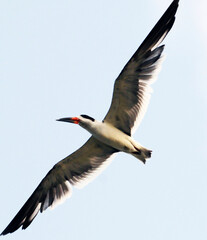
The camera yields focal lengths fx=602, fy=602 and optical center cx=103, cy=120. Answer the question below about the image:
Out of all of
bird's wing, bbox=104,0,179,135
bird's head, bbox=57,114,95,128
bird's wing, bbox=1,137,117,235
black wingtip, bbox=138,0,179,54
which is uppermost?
black wingtip, bbox=138,0,179,54

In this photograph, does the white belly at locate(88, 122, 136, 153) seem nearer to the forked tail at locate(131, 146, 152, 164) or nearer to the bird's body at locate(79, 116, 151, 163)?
the bird's body at locate(79, 116, 151, 163)

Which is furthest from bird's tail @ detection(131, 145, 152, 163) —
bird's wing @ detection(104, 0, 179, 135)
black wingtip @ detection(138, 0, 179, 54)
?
black wingtip @ detection(138, 0, 179, 54)

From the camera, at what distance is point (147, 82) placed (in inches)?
566

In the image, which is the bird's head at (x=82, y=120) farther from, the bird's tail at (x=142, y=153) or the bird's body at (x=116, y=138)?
the bird's tail at (x=142, y=153)

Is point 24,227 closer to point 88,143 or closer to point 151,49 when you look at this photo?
point 88,143

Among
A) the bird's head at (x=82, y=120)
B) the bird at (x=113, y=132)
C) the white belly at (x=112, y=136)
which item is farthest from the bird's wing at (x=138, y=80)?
the bird's head at (x=82, y=120)

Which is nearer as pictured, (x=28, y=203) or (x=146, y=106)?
(x=146, y=106)

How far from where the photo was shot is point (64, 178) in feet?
52.1

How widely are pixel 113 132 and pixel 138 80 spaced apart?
142 centimetres

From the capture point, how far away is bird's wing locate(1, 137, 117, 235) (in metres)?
15.5

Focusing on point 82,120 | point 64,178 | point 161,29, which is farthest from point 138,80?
point 64,178

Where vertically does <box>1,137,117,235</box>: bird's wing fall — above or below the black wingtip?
below

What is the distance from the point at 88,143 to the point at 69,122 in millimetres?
910

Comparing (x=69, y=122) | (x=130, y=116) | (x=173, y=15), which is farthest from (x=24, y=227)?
(x=173, y=15)
